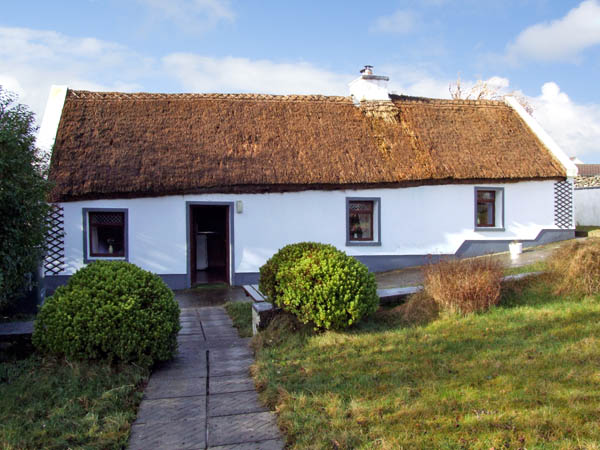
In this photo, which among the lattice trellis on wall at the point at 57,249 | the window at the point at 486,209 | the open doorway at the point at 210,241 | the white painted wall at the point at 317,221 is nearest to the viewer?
the lattice trellis on wall at the point at 57,249

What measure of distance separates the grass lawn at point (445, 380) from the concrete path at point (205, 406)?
7.8 inches

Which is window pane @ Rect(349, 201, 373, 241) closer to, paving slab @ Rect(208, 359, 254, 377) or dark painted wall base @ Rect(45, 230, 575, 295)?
dark painted wall base @ Rect(45, 230, 575, 295)

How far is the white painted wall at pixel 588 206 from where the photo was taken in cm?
2152

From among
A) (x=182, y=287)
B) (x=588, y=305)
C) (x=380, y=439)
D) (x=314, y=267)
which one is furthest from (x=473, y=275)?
(x=182, y=287)

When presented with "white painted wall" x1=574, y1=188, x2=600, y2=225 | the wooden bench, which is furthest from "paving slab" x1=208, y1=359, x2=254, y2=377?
"white painted wall" x1=574, y1=188, x2=600, y2=225

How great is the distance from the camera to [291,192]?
1259 centimetres

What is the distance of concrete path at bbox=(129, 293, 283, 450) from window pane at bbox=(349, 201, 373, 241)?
702 cm

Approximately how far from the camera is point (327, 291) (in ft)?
20.1

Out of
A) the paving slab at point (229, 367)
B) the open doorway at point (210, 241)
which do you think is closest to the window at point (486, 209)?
the open doorway at point (210, 241)

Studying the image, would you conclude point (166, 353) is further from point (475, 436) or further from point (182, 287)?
point (182, 287)

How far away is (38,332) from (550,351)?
5553mm

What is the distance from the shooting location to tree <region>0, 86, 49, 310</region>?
579 centimetres

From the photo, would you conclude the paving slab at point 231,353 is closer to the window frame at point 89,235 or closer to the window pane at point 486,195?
the window frame at point 89,235

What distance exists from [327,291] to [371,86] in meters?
10.3
